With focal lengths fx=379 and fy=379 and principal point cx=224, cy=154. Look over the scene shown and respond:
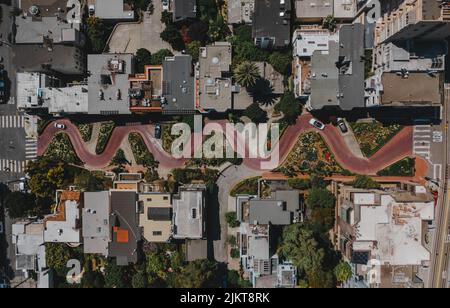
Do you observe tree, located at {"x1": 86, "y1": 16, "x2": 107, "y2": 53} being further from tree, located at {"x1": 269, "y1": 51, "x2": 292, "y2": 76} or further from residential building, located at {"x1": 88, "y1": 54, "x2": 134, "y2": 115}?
tree, located at {"x1": 269, "y1": 51, "x2": 292, "y2": 76}

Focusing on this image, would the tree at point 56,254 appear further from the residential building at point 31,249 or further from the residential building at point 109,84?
the residential building at point 109,84

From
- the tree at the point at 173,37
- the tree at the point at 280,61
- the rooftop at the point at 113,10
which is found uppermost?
the rooftop at the point at 113,10

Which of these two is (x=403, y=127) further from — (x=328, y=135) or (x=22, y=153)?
(x=22, y=153)

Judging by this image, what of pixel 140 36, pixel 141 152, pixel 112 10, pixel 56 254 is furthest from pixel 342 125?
pixel 56 254

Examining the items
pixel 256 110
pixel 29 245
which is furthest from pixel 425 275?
pixel 29 245

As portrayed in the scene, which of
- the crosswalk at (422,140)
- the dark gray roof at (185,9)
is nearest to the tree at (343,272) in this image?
the crosswalk at (422,140)

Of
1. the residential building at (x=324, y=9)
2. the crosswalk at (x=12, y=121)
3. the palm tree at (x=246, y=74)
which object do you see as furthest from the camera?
the crosswalk at (x=12, y=121)
